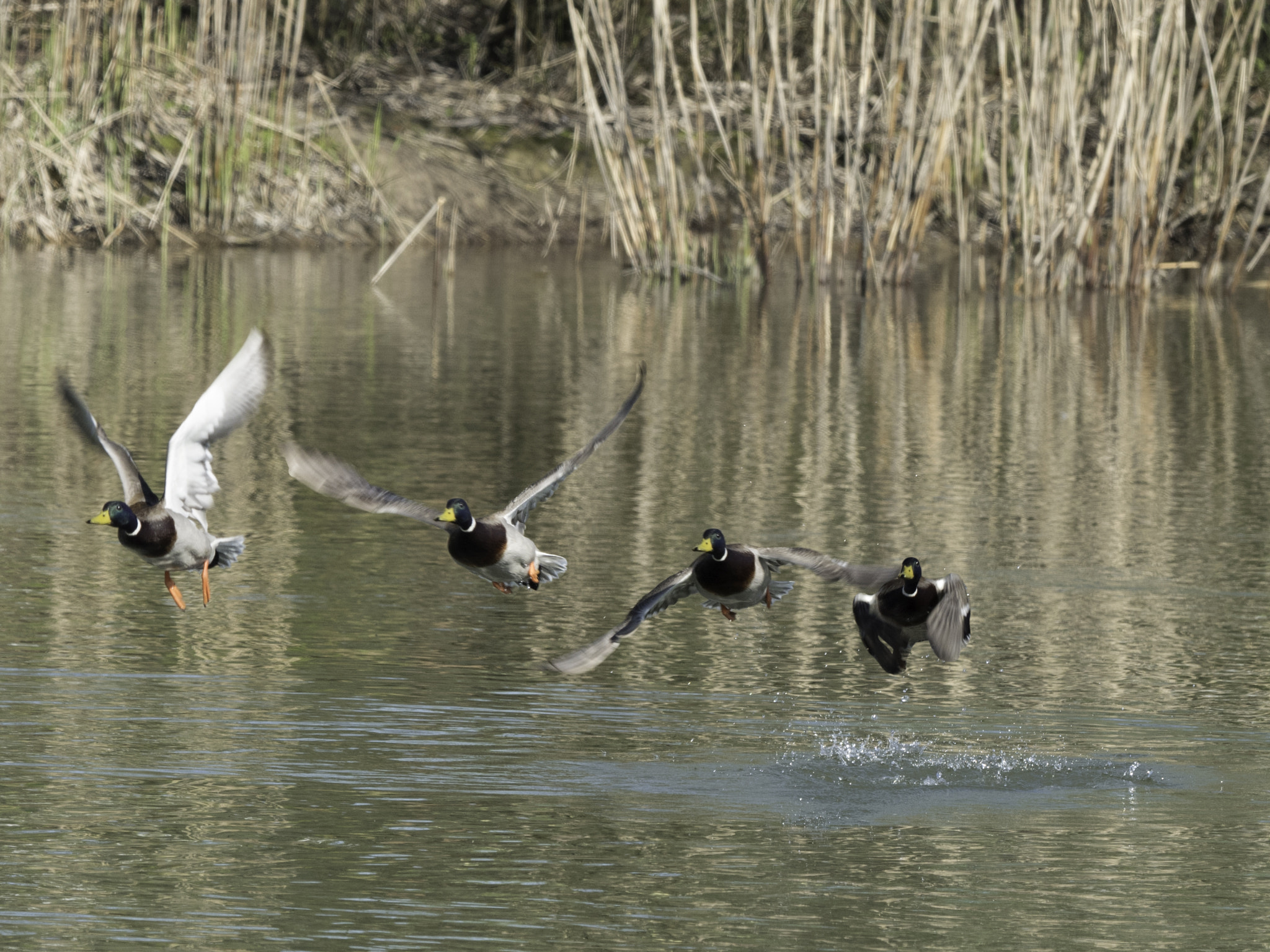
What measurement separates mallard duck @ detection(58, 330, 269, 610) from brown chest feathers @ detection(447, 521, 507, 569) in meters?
0.92

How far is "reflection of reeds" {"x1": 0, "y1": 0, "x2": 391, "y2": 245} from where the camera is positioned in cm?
2462

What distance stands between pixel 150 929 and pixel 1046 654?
179 inches

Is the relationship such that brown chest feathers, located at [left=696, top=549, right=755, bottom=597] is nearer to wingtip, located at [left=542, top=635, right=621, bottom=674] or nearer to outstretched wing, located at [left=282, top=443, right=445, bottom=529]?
wingtip, located at [left=542, top=635, right=621, bottom=674]

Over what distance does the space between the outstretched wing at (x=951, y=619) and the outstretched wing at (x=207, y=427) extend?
2905 mm

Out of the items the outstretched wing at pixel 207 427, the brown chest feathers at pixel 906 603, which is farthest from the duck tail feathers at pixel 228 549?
the brown chest feathers at pixel 906 603

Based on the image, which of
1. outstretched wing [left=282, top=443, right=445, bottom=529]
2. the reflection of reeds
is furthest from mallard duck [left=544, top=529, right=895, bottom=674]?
the reflection of reeds

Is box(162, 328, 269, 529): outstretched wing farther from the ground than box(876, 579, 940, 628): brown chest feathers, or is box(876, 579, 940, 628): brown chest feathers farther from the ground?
box(162, 328, 269, 529): outstretched wing

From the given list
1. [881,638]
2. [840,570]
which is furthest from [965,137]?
[840,570]

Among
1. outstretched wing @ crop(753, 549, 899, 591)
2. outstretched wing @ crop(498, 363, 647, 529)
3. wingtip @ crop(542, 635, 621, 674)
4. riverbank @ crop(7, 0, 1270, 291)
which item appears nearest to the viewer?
outstretched wing @ crop(753, 549, 899, 591)

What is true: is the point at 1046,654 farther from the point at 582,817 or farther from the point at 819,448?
the point at 819,448

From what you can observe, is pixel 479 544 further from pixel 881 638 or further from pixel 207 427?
pixel 881 638

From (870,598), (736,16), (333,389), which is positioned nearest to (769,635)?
(870,598)

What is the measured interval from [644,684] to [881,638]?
3.80 feet

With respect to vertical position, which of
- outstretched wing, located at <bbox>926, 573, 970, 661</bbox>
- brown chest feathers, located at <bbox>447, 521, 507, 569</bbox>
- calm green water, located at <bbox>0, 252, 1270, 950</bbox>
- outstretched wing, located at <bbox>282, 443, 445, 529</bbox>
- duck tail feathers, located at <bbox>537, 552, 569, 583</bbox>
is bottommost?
calm green water, located at <bbox>0, 252, 1270, 950</bbox>
